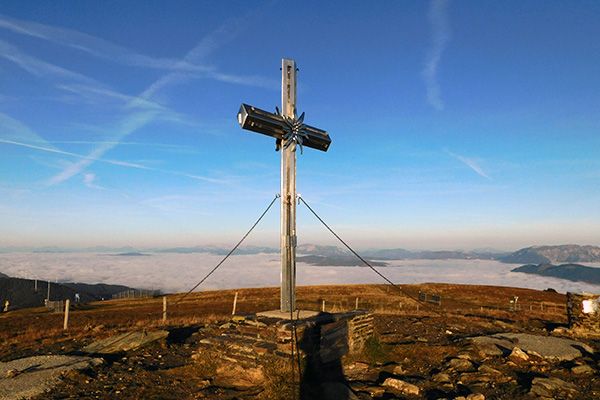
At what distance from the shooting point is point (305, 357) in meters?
8.89

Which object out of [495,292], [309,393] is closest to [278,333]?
[309,393]

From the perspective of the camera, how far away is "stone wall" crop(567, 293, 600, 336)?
53.2 feet

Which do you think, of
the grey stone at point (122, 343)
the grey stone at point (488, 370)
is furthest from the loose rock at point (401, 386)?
the grey stone at point (122, 343)

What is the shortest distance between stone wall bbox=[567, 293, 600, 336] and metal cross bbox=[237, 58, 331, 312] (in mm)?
13391

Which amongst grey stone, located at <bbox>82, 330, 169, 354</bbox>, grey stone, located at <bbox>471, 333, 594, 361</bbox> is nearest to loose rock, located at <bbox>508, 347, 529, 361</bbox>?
grey stone, located at <bbox>471, 333, 594, 361</bbox>

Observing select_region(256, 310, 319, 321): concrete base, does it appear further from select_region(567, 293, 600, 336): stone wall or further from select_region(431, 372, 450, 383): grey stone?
select_region(567, 293, 600, 336): stone wall

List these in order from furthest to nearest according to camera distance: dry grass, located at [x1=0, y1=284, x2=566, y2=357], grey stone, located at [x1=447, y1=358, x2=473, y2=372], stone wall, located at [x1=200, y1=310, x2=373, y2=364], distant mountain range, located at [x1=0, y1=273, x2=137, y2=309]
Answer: distant mountain range, located at [x1=0, y1=273, x2=137, y2=309]
dry grass, located at [x1=0, y1=284, x2=566, y2=357]
grey stone, located at [x1=447, y1=358, x2=473, y2=372]
stone wall, located at [x1=200, y1=310, x2=373, y2=364]

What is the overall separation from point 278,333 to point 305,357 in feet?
2.62

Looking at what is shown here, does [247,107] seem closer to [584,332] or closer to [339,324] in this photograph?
[339,324]

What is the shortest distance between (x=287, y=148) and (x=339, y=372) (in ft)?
18.5

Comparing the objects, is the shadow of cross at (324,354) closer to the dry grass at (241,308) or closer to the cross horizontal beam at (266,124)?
the cross horizontal beam at (266,124)

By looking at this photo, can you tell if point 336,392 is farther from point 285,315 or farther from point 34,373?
point 34,373

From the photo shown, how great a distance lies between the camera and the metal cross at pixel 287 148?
9898mm

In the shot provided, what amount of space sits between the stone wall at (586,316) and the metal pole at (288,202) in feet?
43.7
